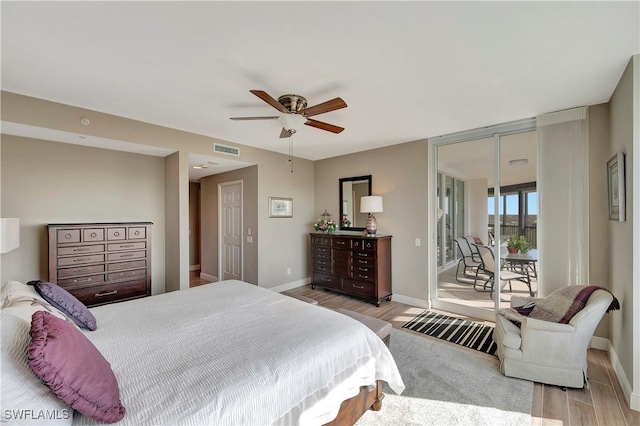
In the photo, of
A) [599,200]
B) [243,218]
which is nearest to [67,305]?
[243,218]

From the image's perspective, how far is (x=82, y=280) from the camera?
3178 millimetres

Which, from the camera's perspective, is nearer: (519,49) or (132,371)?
(132,371)

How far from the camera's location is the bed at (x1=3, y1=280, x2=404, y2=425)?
1.17 m

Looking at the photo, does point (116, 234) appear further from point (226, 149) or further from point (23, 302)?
point (23, 302)

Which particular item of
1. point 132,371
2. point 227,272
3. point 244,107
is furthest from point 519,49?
point 227,272

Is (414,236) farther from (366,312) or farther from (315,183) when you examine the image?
(315,183)

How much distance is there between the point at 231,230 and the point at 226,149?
187cm

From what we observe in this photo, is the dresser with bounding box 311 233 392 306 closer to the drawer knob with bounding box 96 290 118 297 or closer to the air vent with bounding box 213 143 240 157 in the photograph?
the air vent with bounding box 213 143 240 157

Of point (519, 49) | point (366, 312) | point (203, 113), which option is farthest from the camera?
point (366, 312)

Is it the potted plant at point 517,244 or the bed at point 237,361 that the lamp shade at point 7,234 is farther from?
the potted plant at point 517,244

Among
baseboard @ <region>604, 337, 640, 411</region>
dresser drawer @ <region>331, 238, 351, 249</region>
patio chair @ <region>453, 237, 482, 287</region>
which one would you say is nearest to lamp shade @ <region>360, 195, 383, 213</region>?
dresser drawer @ <region>331, 238, 351, 249</region>

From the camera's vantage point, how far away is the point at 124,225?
347 cm

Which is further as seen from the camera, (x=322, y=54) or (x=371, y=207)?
(x=371, y=207)

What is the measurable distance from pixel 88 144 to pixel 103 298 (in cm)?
198
